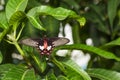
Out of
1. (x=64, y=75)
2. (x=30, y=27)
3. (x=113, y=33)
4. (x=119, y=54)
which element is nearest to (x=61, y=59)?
(x=64, y=75)

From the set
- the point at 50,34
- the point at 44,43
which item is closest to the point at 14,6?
the point at 44,43

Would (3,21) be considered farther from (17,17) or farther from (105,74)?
(105,74)

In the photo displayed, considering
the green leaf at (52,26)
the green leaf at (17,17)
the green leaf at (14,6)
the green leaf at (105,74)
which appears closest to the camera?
the green leaf at (17,17)

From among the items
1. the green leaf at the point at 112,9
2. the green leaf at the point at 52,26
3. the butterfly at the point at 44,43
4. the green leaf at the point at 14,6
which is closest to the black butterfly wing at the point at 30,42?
the butterfly at the point at 44,43

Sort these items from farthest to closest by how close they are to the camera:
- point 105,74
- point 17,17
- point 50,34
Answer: point 50,34 → point 105,74 → point 17,17

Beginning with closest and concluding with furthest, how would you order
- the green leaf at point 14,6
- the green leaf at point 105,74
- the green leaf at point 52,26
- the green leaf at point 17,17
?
the green leaf at point 17,17, the green leaf at point 14,6, the green leaf at point 105,74, the green leaf at point 52,26

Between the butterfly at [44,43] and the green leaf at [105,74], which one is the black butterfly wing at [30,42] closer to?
the butterfly at [44,43]

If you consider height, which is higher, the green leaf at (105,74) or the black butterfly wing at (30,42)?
the black butterfly wing at (30,42)
